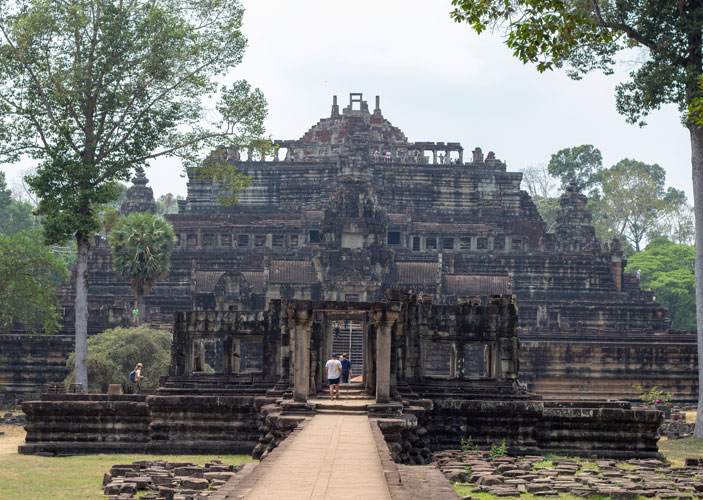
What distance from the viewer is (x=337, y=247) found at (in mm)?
53531

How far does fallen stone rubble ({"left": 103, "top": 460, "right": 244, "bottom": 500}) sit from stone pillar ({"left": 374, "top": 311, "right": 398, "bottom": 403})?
3411 mm

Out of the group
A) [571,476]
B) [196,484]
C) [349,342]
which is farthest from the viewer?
[349,342]

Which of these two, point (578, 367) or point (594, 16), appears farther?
point (578, 367)

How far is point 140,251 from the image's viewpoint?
143 ft

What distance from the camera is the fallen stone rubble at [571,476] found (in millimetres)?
17438

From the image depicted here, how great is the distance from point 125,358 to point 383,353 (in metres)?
18.3

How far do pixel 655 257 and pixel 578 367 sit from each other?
37683mm

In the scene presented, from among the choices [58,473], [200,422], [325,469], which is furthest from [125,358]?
[325,469]

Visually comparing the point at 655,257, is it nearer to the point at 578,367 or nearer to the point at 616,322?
the point at 616,322

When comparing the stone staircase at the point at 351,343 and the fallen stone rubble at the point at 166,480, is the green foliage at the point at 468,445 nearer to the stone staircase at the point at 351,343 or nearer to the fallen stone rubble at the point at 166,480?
the fallen stone rubble at the point at 166,480

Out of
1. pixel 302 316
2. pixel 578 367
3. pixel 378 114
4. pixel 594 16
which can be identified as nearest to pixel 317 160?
pixel 378 114

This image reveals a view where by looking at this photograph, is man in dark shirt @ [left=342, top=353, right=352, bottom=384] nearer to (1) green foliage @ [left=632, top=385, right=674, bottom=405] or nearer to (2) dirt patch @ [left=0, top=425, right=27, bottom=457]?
(2) dirt patch @ [left=0, top=425, right=27, bottom=457]

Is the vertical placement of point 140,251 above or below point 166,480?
above

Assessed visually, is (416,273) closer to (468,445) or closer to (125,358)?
(125,358)
